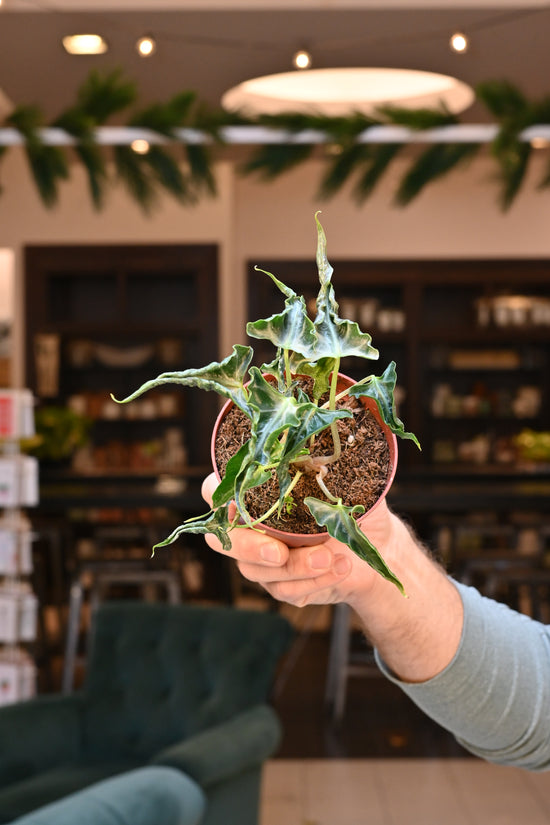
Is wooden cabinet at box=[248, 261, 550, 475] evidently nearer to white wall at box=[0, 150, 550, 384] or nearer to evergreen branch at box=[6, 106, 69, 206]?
white wall at box=[0, 150, 550, 384]

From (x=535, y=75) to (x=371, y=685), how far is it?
11.0ft

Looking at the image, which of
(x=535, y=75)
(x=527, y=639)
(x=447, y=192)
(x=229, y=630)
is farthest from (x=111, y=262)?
(x=527, y=639)

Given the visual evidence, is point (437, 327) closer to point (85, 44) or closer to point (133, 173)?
point (85, 44)

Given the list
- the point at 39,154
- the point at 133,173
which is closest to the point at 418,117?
the point at 133,173

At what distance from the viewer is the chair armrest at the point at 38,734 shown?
3.24 meters

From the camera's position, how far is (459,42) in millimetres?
4578

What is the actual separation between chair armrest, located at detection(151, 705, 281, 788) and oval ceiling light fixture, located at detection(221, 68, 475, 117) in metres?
3.30

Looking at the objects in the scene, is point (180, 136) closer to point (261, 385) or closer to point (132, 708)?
point (132, 708)

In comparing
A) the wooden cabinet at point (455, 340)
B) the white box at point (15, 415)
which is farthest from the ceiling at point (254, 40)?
the wooden cabinet at point (455, 340)

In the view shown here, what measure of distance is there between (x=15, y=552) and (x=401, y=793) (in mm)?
1795

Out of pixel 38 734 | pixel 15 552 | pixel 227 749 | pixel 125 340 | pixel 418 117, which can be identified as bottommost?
pixel 38 734

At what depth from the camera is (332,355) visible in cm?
68

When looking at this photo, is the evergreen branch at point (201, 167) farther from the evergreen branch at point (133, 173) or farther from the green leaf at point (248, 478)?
the green leaf at point (248, 478)

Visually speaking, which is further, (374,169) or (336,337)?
(374,169)
